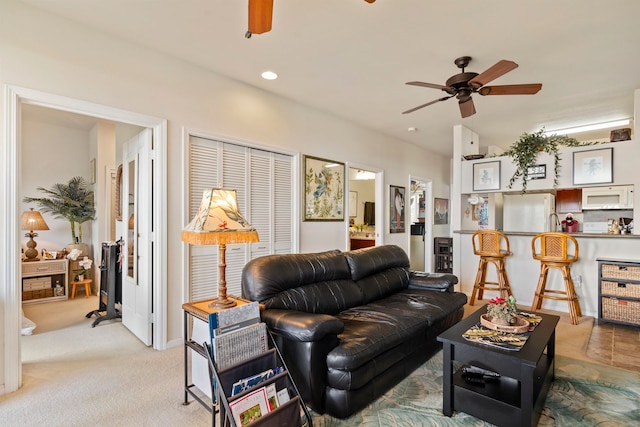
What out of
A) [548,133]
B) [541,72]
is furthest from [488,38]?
[548,133]

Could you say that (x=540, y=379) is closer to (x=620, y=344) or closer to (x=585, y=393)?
(x=585, y=393)

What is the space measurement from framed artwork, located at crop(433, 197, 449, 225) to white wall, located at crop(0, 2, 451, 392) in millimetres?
3319

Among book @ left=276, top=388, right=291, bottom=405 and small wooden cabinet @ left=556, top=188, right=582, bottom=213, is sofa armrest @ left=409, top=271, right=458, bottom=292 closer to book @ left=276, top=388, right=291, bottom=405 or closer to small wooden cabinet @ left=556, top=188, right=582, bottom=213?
book @ left=276, top=388, right=291, bottom=405

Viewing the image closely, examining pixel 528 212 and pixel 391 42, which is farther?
pixel 528 212

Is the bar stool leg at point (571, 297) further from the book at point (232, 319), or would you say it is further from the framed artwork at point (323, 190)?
the book at point (232, 319)

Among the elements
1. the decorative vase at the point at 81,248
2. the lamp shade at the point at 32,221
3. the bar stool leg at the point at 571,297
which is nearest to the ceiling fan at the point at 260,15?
the bar stool leg at the point at 571,297

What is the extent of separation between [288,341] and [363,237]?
4744 mm

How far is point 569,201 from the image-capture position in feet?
22.8

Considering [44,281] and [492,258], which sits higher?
[492,258]

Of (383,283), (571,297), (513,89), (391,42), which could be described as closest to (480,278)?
(571,297)

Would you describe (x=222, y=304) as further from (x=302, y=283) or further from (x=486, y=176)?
(x=486, y=176)

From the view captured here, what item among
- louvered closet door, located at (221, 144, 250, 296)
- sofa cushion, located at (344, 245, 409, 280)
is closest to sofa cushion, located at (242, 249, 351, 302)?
sofa cushion, located at (344, 245, 409, 280)

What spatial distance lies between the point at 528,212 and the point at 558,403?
4.01 meters

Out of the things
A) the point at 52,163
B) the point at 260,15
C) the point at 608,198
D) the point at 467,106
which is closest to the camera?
the point at 260,15
